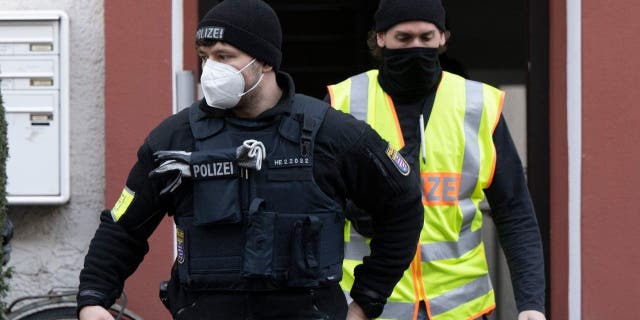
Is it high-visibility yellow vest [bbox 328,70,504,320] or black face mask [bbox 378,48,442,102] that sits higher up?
black face mask [bbox 378,48,442,102]

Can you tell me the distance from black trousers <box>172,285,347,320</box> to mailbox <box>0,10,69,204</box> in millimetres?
2344

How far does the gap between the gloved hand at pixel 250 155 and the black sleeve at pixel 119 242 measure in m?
0.31

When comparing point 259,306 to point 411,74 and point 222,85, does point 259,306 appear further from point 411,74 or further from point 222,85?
point 411,74

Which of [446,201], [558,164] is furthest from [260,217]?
[558,164]

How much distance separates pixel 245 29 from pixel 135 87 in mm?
2249

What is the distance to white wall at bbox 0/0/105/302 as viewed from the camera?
5523mm

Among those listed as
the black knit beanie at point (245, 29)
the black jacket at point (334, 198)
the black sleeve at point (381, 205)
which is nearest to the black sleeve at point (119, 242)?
the black jacket at point (334, 198)

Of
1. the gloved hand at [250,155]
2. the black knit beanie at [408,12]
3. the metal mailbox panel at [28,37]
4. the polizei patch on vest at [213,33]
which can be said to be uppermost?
the metal mailbox panel at [28,37]

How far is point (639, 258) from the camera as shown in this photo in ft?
17.4

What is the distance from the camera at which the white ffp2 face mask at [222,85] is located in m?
3.20

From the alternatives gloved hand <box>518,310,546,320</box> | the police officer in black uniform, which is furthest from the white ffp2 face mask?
gloved hand <box>518,310,546,320</box>

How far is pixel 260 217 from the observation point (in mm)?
A: 3139

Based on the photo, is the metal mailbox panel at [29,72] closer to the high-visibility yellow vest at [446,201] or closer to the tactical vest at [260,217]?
the high-visibility yellow vest at [446,201]

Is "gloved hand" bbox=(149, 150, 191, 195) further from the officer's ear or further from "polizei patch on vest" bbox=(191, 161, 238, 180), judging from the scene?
the officer's ear
